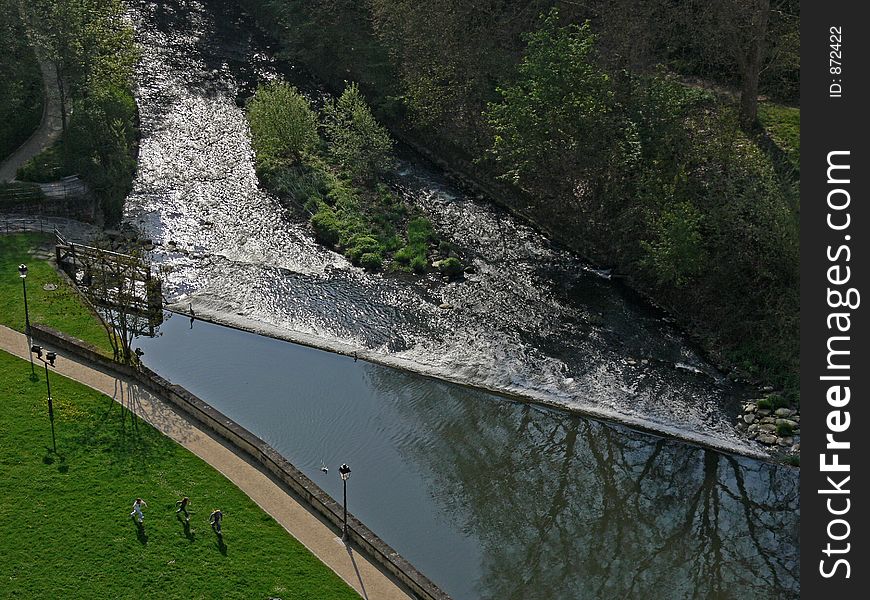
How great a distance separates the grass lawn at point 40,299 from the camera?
152 feet

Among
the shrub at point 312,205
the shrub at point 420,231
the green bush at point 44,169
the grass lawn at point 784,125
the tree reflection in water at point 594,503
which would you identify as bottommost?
the tree reflection in water at point 594,503

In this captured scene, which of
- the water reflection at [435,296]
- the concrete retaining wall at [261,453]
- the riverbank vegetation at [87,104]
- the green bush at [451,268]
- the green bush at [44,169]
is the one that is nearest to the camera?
the concrete retaining wall at [261,453]

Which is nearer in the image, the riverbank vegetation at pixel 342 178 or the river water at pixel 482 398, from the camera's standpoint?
the river water at pixel 482 398

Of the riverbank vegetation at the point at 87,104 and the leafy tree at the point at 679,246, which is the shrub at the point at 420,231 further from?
the riverbank vegetation at the point at 87,104

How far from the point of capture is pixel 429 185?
2520 inches

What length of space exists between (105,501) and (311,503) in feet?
23.6

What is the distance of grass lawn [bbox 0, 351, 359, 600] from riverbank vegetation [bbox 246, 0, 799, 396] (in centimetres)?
2450

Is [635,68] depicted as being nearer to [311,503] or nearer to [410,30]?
[410,30]

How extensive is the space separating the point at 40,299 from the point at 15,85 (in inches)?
698

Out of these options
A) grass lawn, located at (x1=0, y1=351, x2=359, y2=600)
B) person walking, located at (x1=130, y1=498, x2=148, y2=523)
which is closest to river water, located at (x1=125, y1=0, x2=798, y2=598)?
grass lawn, located at (x1=0, y1=351, x2=359, y2=600)

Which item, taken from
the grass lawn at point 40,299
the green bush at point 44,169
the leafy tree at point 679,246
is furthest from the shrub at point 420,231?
the green bush at point 44,169

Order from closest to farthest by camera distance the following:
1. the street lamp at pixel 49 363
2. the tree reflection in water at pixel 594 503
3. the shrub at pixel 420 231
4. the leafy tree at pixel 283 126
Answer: the tree reflection in water at pixel 594 503 → the street lamp at pixel 49 363 → the shrub at pixel 420 231 → the leafy tree at pixel 283 126

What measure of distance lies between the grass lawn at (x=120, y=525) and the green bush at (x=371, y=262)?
18.1 meters

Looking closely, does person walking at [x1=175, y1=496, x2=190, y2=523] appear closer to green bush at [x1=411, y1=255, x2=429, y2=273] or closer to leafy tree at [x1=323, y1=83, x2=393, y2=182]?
green bush at [x1=411, y1=255, x2=429, y2=273]
